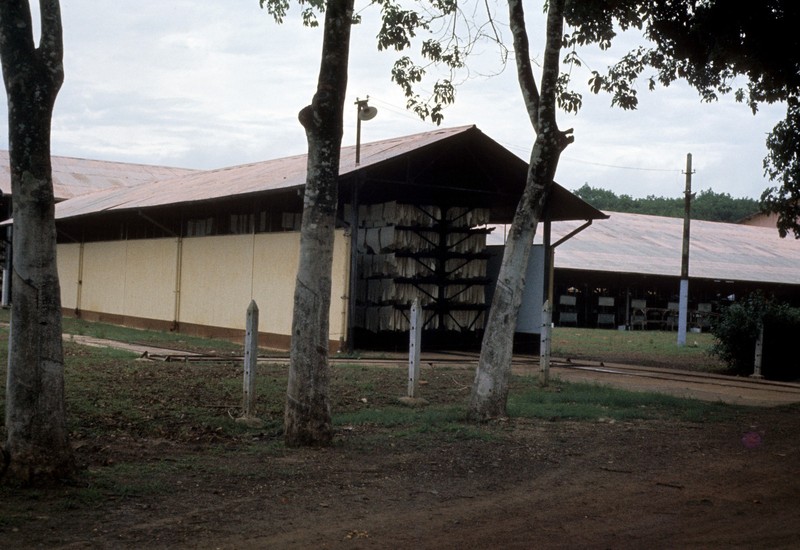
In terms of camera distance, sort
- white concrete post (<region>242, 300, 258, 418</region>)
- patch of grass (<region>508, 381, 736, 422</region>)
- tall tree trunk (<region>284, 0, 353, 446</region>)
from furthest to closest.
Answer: patch of grass (<region>508, 381, 736, 422</region>), white concrete post (<region>242, 300, 258, 418</region>), tall tree trunk (<region>284, 0, 353, 446</region>)

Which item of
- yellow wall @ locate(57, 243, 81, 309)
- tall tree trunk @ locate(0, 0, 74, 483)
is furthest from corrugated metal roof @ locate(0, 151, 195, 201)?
tall tree trunk @ locate(0, 0, 74, 483)

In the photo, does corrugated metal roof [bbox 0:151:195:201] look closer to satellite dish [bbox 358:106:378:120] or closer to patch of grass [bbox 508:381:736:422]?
satellite dish [bbox 358:106:378:120]

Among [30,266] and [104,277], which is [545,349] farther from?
[104,277]

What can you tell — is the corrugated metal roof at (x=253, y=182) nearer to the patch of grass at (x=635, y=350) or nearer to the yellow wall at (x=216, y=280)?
the yellow wall at (x=216, y=280)

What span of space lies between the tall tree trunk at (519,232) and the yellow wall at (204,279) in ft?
31.6

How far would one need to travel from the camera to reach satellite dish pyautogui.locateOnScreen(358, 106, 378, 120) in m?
19.1

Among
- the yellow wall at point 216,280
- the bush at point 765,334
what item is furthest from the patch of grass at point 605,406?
the yellow wall at point 216,280

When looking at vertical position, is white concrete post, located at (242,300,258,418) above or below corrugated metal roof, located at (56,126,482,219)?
below

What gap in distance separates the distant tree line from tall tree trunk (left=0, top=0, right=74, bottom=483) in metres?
74.1

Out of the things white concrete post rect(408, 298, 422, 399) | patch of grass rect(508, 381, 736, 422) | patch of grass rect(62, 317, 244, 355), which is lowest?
patch of grass rect(508, 381, 736, 422)

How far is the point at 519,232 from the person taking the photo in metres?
10.9

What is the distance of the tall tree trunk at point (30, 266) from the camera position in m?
6.86

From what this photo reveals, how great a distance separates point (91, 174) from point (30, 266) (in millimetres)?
43682

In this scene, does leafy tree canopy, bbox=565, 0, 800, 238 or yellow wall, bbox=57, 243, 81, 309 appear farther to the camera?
yellow wall, bbox=57, 243, 81, 309
